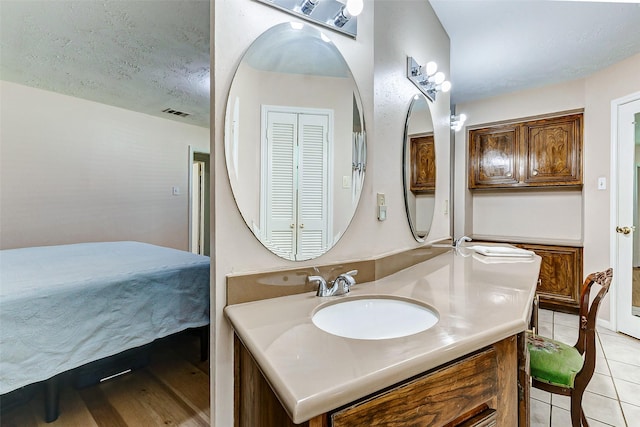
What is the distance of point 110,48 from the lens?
6.91 ft

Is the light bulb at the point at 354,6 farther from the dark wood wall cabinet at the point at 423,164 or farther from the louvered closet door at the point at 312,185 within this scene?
the dark wood wall cabinet at the point at 423,164

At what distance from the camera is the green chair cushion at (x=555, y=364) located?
1214 mm

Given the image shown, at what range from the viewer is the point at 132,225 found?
3.45 m

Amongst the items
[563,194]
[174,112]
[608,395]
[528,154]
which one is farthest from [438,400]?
[174,112]

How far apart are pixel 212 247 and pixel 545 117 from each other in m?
3.80

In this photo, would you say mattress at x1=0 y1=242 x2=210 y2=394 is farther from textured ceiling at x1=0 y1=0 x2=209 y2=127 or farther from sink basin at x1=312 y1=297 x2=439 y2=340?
textured ceiling at x1=0 y1=0 x2=209 y2=127

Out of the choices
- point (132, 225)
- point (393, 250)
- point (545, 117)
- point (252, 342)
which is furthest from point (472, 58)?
point (132, 225)

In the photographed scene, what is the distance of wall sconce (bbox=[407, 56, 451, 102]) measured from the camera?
Answer: 160cm

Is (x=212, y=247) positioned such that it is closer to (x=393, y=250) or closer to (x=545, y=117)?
(x=393, y=250)

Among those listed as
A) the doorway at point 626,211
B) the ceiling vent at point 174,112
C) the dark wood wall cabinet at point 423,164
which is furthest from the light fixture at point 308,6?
the doorway at point 626,211

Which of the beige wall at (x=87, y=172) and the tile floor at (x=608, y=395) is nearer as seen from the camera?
the tile floor at (x=608, y=395)

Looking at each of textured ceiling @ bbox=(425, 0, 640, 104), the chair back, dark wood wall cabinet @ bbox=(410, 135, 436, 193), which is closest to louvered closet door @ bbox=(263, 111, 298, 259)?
dark wood wall cabinet @ bbox=(410, 135, 436, 193)

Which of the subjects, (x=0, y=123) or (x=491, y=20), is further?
(x=0, y=123)

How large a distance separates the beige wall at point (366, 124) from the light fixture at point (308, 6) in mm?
65
